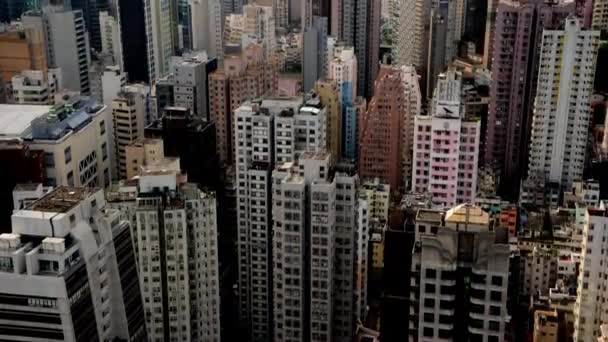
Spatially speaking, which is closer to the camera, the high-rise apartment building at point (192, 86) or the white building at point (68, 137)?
the white building at point (68, 137)

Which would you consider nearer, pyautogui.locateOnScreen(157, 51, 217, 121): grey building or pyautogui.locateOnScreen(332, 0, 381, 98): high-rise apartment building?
pyautogui.locateOnScreen(157, 51, 217, 121): grey building

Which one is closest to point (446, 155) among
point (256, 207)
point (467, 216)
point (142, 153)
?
point (256, 207)

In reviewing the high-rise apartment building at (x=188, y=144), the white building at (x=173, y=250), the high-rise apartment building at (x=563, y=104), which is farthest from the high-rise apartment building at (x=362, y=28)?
the white building at (x=173, y=250)

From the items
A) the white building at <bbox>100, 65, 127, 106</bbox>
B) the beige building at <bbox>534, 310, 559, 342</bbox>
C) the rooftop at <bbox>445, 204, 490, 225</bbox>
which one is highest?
the rooftop at <bbox>445, 204, 490, 225</bbox>

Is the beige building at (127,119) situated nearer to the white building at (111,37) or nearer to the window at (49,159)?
the window at (49,159)

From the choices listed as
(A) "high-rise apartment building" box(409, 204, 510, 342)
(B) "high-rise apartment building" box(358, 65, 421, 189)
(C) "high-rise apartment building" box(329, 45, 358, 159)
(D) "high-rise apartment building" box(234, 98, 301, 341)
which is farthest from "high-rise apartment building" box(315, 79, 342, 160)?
(A) "high-rise apartment building" box(409, 204, 510, 342)

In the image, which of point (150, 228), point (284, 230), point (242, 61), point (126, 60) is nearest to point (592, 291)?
point (284, 230)

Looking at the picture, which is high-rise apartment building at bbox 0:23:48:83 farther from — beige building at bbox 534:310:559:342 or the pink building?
beige building at bbox 534:310:559:342
